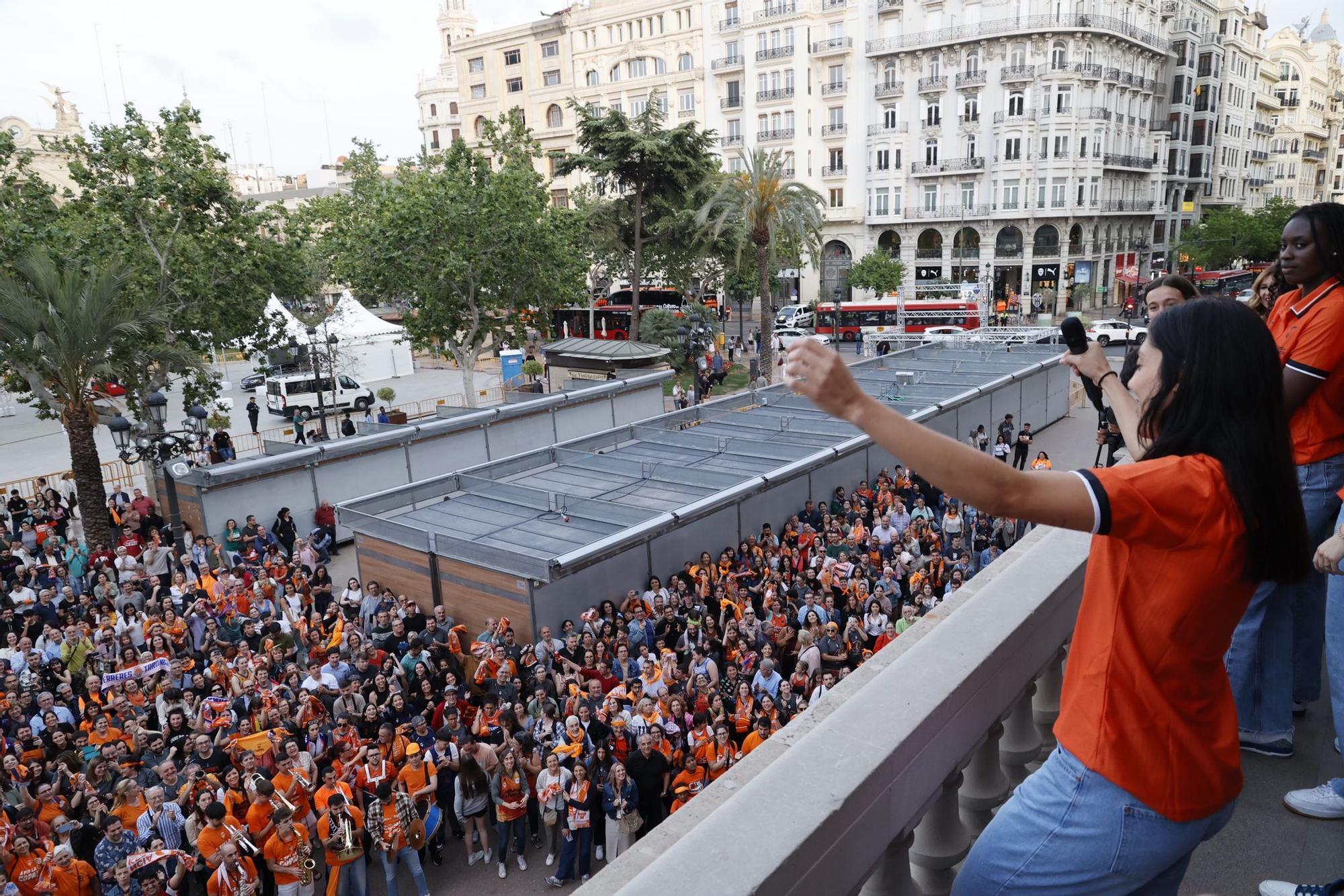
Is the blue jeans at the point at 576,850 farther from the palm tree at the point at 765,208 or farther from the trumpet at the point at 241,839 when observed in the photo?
the palm tree at the point at 765,208

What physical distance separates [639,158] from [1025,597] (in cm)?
3867

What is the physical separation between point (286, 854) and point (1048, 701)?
7.03 m

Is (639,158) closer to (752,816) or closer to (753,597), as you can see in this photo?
(753,597)

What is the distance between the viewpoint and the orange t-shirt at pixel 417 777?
27.5 ft

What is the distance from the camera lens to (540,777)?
27.7 feet

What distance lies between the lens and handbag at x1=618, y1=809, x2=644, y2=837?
826 centimetres

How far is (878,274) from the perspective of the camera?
56.1 m

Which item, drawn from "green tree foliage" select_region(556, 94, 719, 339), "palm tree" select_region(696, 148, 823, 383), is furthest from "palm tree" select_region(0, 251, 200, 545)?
"green tree foliage" select_region(556, 94, 719, 339)

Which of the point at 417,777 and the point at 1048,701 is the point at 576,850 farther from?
the point at 1048,701

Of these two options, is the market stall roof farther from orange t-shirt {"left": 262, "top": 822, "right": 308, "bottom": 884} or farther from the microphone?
the microphone

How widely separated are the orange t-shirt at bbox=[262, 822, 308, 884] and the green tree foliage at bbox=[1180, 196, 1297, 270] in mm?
65096

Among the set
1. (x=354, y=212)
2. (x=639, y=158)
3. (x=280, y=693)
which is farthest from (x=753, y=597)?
(x=354, y=212)

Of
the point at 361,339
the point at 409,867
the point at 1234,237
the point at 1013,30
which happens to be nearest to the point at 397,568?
the point at 409,867

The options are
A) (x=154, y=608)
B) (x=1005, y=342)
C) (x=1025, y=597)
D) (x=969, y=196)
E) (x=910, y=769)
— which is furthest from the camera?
(x=969, y=196)
